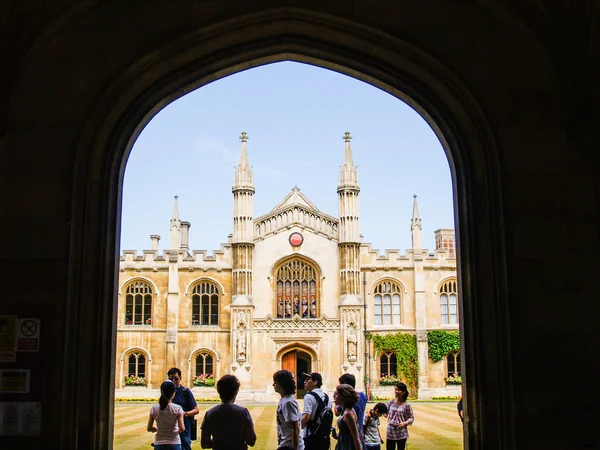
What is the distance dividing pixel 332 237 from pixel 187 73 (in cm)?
2625

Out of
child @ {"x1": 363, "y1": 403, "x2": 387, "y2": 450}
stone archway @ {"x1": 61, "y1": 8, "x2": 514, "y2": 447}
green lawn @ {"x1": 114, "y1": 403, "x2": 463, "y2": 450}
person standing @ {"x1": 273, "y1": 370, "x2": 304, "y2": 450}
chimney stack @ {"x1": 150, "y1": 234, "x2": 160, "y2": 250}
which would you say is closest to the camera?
person standing @ {"x1": 273, "y1": 370, "x2": 304, "y2": 450}

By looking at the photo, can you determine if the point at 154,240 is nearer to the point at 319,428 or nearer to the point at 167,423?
the point at 167,423

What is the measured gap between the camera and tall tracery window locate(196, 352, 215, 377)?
3114cm

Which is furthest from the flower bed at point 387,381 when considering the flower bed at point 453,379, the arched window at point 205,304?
the arched window at point 205,304

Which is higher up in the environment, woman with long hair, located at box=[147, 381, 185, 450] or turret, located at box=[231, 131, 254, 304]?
turret, located at box=[231, 131, 254, 304]

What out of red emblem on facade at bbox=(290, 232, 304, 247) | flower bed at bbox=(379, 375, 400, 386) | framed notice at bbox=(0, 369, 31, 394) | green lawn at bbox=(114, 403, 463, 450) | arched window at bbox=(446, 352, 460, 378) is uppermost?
red emblem on facade at bbox=(290, 232, 304, 247)

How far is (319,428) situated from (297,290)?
26320 millimetres

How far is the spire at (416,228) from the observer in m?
32.3

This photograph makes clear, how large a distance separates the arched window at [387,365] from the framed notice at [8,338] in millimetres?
26908

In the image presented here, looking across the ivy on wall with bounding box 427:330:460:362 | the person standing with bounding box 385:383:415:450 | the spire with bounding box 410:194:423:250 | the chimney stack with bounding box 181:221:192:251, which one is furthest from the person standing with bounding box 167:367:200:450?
the chimney stack with bounding box 181:221:192:251

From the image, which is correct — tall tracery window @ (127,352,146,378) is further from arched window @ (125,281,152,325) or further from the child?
the child

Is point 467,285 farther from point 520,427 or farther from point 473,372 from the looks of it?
point 520,427

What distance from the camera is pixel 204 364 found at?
1229 inches

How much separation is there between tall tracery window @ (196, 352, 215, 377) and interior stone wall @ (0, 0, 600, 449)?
2632 cm
